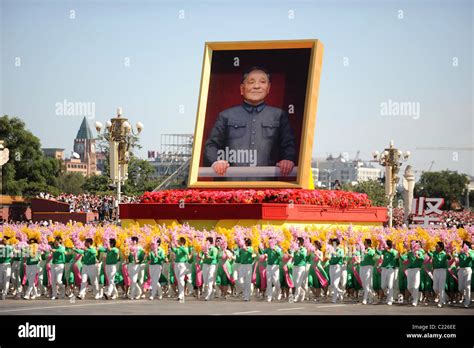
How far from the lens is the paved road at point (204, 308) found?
24.1 meters

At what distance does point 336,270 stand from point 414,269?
1.93 m

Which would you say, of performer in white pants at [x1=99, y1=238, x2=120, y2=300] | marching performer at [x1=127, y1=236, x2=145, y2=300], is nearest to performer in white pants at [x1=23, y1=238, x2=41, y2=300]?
performer in white pants at [x1=99, y1=238, x2=120, y2=300]

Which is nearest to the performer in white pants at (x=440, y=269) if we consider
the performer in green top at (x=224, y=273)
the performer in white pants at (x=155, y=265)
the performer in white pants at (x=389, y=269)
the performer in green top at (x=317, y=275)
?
the performer in white pants at (x=389, y=269)

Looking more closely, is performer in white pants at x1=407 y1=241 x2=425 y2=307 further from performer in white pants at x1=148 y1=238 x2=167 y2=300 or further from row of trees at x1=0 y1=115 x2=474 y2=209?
row of trees at x1=0 y1=115 x2=474 y2=209

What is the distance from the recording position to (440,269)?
27250 mm

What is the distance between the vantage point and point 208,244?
28.7 meters

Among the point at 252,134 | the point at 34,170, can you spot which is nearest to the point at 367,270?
the point at 252,134

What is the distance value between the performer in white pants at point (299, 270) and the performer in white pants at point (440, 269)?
128 inches

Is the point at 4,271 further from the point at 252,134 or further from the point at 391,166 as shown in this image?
the point at 391,166

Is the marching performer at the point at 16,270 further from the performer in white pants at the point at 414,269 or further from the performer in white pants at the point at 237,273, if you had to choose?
the performer in white pants at the point at 414,269
